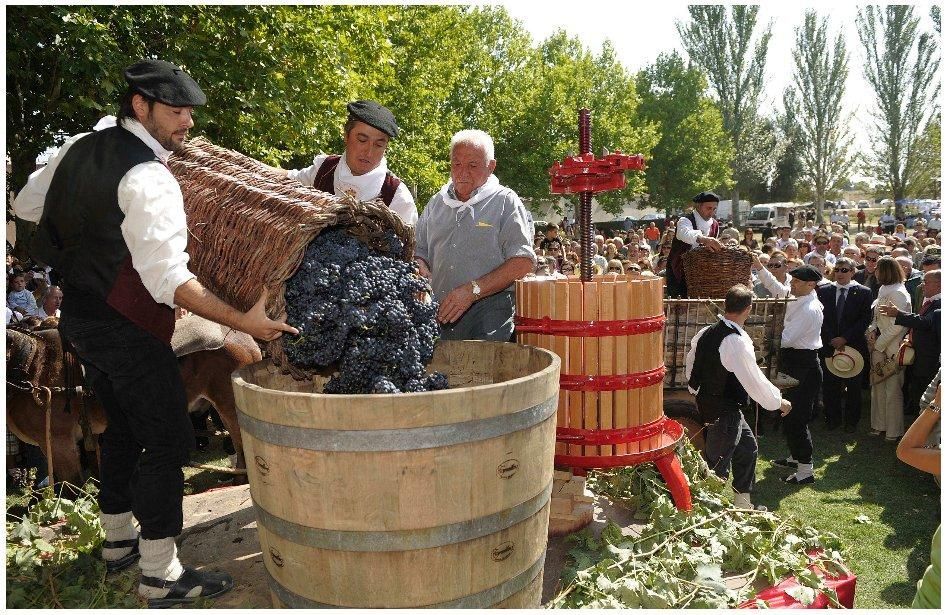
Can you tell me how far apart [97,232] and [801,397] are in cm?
602

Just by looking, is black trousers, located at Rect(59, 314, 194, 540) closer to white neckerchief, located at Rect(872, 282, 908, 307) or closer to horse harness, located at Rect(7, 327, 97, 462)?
horse harness, located at Rect(7, 327, 97, 462)

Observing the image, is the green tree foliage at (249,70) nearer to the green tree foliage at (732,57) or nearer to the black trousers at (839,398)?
the black trousers at (839,398)

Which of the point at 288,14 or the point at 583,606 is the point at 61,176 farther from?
the point at 288,14

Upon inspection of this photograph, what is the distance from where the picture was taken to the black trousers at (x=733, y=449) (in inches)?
202

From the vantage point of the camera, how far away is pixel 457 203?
3934mm

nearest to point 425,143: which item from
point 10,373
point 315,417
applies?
point 10,373

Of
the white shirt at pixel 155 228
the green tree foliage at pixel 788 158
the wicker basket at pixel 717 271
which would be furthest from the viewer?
the green tree foliage at pixel 788 158

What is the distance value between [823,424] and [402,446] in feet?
24.4

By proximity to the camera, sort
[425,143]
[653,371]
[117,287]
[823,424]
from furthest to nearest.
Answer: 1. [425,143]
2. [823,424]
3. [653,371]
4. [117,287]

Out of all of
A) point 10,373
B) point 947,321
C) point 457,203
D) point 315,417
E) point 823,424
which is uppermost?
point 457,203

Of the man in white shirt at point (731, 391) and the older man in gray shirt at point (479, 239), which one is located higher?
the older man in gray shirt at point (479, 239)

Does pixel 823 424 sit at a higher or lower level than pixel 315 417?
lower

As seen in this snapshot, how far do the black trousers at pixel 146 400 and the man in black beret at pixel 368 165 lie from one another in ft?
4.07

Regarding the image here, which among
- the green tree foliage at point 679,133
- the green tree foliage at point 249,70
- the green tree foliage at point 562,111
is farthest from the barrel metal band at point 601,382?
the green tree foliage at point 679,133
